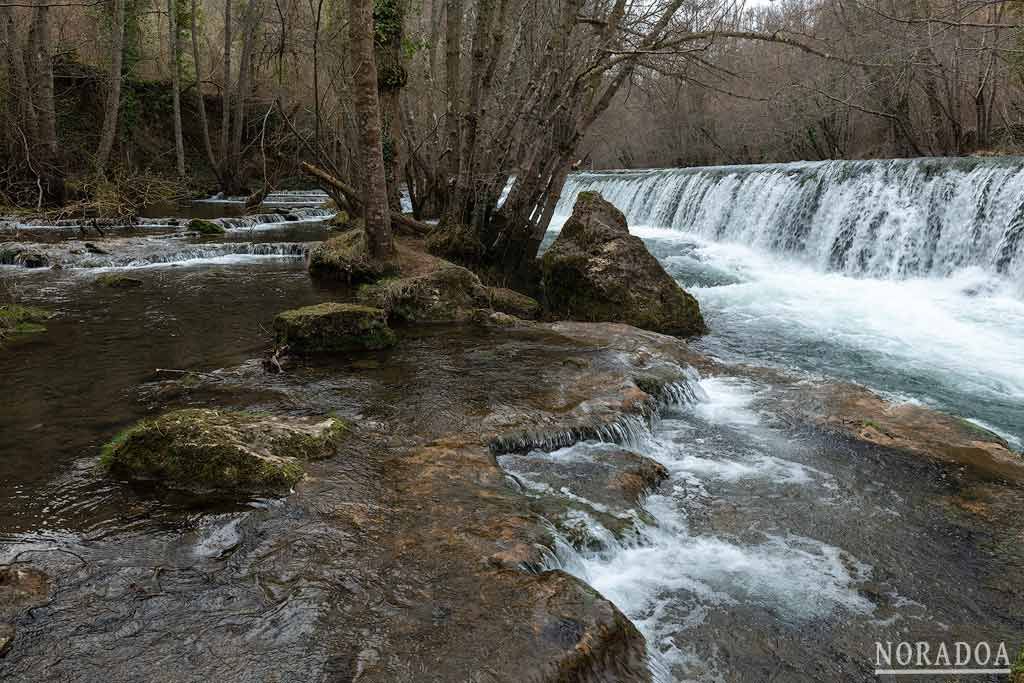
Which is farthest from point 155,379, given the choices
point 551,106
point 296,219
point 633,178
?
point 633,178

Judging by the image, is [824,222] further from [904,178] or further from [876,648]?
[876,648]

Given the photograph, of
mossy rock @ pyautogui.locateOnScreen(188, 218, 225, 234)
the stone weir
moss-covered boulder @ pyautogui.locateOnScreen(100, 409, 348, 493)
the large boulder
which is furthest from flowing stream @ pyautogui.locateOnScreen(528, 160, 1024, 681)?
mossy rock @ pyautogui.locateOnScreen(188, 218, 225, 234)

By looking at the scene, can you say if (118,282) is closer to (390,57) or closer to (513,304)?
(390,57)

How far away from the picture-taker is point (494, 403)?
534 cm

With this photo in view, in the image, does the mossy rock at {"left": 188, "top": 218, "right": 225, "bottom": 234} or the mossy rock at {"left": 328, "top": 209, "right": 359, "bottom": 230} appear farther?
the mossy rock at {"left": 328, "top": 209, "right": 359, "bottom": 230}

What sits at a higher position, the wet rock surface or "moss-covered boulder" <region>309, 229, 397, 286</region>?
"moss-covered boulder" <region>309, 229, 397, 286</region>

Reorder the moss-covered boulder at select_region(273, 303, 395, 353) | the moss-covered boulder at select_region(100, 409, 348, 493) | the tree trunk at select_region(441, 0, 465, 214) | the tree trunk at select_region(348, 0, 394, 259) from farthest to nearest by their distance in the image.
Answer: the tree trunk at select_region(441, 0, 465, 214) < the tree trunk at select_region(348, 0, 394, 259) < the moss-covered boulder at select_region(273, 303, 395, 353) < the moss-covered boulder at select_region(100, 409, 348, 493)

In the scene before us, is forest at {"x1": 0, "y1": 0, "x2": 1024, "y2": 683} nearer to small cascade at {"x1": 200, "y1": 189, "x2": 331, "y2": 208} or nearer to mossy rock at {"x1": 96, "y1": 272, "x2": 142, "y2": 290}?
mossy rock at {"x1": 96, "y1": 272, "x2": 142, "y2": 290}

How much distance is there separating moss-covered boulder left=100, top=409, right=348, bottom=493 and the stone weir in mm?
78

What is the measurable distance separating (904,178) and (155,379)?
40.3 feet

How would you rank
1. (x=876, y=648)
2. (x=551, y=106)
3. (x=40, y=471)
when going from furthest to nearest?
(x=551, y=106), (x=40, y=471), (x=876, y=648)

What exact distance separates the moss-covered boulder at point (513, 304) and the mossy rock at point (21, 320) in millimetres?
5103

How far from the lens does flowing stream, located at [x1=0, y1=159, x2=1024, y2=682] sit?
10.9 feet

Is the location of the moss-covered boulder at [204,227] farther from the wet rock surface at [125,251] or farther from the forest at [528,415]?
→ the forest at [528,415]
